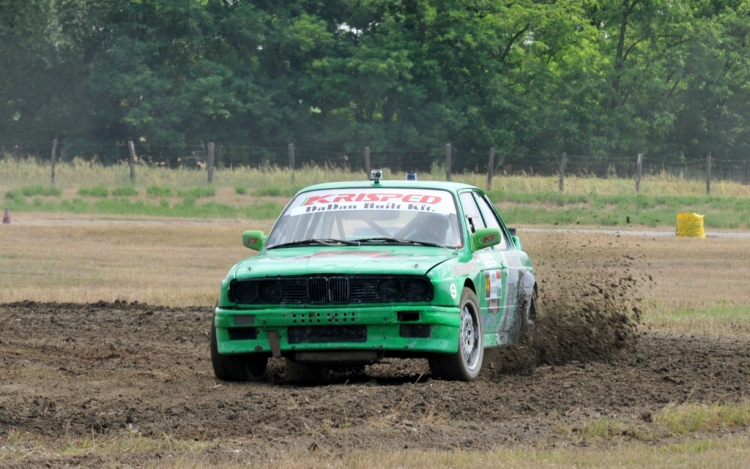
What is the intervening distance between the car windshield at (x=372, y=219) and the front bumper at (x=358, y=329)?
108cm

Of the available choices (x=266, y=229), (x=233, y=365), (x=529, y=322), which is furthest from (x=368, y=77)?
(x=233, y=365)

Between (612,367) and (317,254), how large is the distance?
2.71 m

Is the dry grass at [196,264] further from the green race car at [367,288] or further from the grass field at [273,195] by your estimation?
the grass field at [273,195]

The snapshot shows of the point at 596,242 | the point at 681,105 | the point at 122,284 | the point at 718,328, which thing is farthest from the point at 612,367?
the point at 681,105

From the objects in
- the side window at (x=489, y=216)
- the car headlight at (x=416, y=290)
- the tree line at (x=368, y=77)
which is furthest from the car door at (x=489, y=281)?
the tree line at (x=368, y=77)

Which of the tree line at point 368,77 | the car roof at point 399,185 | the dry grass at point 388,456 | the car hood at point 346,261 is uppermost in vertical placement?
the tree line at point 368,77

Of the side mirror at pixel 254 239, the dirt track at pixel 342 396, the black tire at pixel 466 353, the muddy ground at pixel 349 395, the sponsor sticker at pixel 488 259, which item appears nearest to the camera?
the muddy ground at pixel 349 395

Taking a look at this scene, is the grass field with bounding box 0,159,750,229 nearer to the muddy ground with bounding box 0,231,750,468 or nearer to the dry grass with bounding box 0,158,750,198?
the dry grass with bounding box 0,158,750,198

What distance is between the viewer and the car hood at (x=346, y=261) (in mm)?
8477

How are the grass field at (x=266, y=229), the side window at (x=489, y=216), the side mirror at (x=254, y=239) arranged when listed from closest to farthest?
the grass field at (x=266, y=229)
the side mirror at (x=254, y=239)
the side window at (x=489, y=216)

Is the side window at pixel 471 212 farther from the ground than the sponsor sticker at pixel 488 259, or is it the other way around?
the side window at pixel 471 212

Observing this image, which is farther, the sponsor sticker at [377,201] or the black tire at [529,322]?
the black tire at [529,322]

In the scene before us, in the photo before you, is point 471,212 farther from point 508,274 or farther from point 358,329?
point 358,329

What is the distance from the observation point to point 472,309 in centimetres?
901
